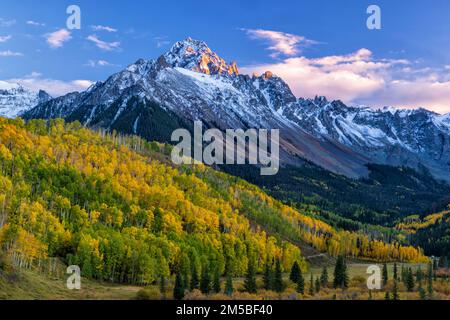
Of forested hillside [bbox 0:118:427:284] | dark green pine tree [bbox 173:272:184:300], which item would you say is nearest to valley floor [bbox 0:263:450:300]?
dark green pine tree [bbox 173:272:184:300]

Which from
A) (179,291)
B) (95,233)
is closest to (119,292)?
(179,291)

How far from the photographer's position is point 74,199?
592 feet

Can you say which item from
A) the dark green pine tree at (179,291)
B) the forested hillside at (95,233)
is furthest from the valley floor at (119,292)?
the forested hillside at (95,233)

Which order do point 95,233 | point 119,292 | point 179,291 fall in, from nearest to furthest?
point 179,291 → point 119,292 → point 95,233

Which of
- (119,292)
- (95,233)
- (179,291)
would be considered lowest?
(119,292)

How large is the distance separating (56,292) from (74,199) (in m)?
81.3

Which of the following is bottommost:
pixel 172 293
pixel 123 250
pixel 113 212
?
pixel 172 293

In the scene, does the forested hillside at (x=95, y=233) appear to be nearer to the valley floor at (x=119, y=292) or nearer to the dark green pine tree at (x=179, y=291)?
the valley floor at (x=119, y=292)

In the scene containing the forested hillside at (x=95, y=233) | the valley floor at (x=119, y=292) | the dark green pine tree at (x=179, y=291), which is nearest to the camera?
the valley floor at (x=119, y=292)

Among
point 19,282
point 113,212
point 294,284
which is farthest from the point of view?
point 113,212

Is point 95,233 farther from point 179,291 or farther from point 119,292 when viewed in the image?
point 179,291

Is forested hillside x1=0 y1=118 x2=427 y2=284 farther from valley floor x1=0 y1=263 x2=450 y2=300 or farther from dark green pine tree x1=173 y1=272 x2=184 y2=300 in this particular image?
dark green pine tree x1=173 y1=272 x2=184 y2=300
